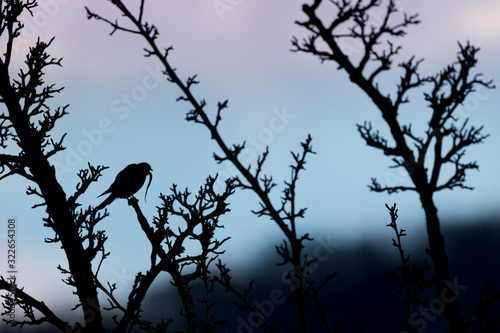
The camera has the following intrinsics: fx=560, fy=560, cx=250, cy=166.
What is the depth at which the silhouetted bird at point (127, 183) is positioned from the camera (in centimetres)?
1074

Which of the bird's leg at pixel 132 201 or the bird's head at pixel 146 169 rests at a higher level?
the bird's head at pixel 146 169

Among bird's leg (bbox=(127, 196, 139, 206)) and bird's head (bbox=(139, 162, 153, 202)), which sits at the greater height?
bird's head (bbox=(139, 162, 153, 202))

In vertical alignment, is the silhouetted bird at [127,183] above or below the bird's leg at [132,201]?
above

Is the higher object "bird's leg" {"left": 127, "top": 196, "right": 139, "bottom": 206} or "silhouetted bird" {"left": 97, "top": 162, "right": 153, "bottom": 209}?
"silhouetted bird" {"left": 97, "top": 162, "right": 153, "bottom": 209}

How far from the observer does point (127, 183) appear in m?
10.8

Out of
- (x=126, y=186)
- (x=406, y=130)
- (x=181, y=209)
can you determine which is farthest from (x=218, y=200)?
(x=406, y=130)

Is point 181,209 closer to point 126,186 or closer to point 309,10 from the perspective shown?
point 126,186

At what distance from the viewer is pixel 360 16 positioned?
563cm

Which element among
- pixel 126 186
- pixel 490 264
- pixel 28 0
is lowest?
pixel 490 264

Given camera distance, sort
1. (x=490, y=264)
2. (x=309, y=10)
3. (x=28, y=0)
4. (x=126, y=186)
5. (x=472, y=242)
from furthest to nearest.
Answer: (x=472, y=242) < (x=490, y=264) < (x=28, y=0) < (x=126, y=186) < (x=309, y=10)

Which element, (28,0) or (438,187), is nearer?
(438,187)

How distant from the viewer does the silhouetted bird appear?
35.2 feet

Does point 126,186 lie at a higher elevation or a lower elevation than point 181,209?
higher

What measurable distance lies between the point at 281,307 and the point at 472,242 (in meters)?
62.4
